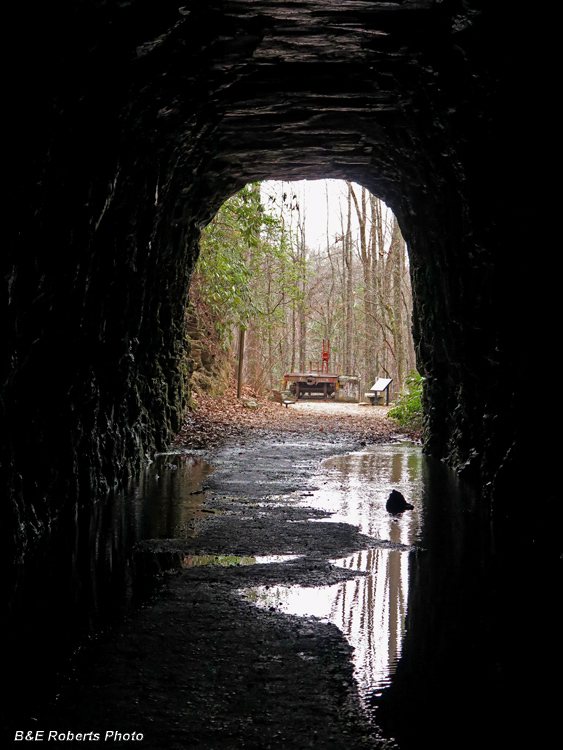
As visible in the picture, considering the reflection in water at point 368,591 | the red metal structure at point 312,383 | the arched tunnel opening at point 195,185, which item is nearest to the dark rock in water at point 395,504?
the reflection in water at point 368,591

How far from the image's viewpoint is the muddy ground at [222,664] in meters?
2.55

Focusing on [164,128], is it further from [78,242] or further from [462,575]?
[462,575]

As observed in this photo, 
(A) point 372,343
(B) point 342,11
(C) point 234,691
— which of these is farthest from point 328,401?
(C) point 234,691

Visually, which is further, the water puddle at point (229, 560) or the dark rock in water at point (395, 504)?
the dark rock in water at point (395, 504)

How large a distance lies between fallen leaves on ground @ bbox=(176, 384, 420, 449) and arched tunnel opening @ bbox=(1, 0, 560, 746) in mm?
3948

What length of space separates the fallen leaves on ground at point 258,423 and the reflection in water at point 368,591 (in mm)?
5661

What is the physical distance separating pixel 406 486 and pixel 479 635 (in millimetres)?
5032

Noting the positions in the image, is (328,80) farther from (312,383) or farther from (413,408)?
(312,383)

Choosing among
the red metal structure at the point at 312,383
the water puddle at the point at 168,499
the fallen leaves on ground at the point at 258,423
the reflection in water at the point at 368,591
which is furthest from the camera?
the red metal structure at the point at 312,383

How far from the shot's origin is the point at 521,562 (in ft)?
16.7

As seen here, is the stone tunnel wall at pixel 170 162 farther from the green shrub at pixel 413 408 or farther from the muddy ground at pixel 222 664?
the green shrub at pixel 413 408

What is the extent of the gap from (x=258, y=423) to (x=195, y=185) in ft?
29.4

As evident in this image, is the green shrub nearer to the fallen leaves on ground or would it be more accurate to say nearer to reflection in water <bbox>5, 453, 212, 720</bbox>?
the fallen leaves on ground

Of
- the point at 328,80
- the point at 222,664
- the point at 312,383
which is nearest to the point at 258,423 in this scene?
the point at 328,80
